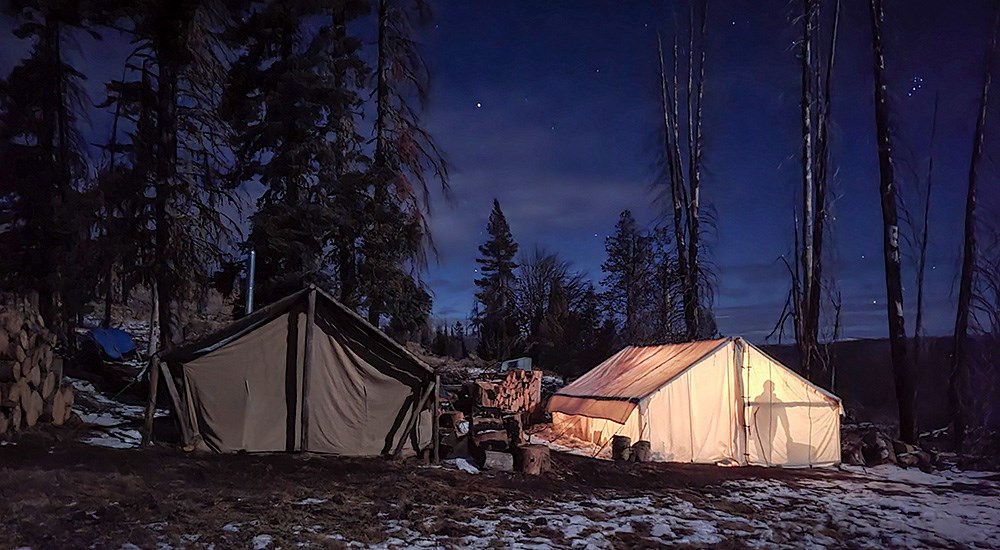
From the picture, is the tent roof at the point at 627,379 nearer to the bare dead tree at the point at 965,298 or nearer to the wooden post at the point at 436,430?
the wooden post at the point at 436,430

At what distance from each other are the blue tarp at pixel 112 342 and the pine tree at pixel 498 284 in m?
28.3

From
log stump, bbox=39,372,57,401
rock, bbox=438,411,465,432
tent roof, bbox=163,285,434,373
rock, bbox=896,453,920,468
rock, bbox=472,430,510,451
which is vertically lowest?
rock, bbox=896,453,920,468

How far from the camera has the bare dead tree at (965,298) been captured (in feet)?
65.0

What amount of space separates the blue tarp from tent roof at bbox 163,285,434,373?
11.6 metres

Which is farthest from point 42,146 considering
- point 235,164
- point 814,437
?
point 814,437

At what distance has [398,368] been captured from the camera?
1337 centimetres

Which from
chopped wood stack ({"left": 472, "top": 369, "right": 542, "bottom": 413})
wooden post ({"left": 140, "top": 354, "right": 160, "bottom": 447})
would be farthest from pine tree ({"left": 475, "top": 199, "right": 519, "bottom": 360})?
wooden post ({"left": 140, "top": 354, "right": 160, "bottom": 447})

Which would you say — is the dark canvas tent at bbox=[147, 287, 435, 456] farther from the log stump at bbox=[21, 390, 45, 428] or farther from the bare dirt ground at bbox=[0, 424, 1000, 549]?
the log stump at bbox=[21, 390, 45, 428]

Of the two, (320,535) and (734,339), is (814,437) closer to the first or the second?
(734,339)

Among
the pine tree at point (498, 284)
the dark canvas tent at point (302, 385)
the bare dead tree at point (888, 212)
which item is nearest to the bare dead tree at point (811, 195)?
the bare dead tree at point (888, 212)

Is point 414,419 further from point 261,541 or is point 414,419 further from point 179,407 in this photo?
point 261,541

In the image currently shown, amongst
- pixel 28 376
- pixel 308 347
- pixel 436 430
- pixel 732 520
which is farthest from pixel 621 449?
pixel 28 376

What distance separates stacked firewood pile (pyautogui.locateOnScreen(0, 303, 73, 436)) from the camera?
40.2 feet

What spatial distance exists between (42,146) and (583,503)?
60.2 feet
